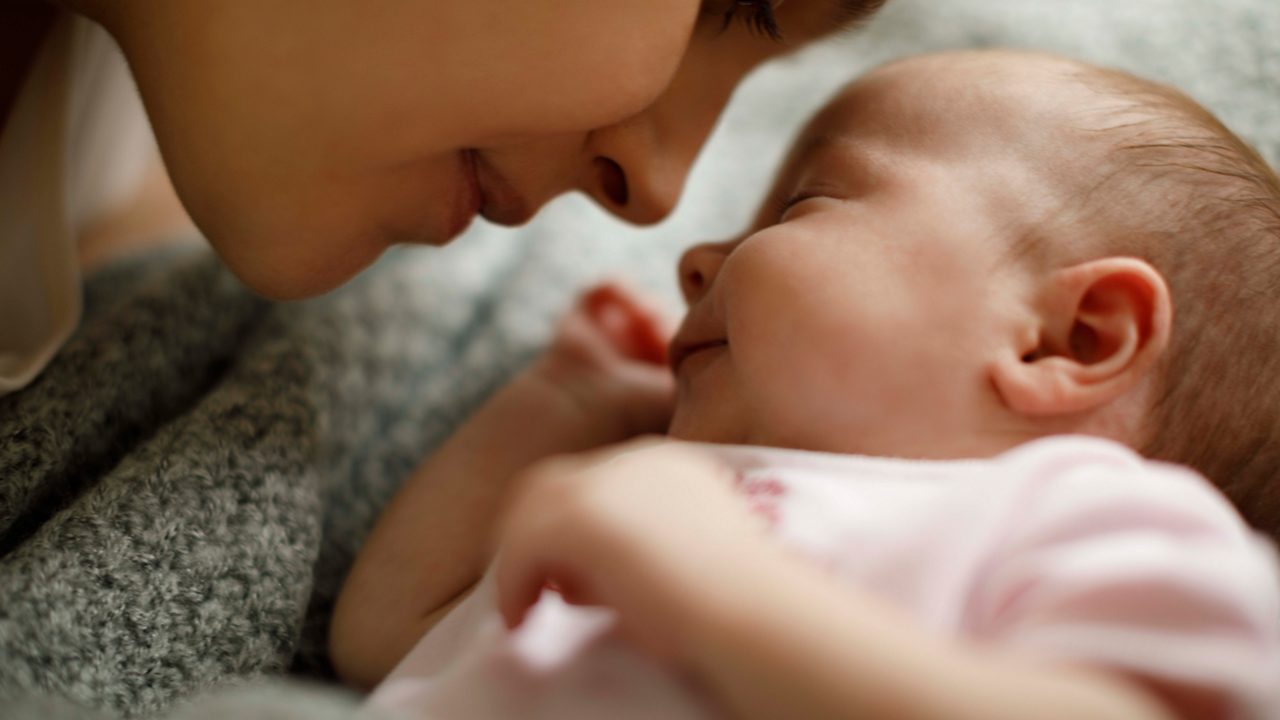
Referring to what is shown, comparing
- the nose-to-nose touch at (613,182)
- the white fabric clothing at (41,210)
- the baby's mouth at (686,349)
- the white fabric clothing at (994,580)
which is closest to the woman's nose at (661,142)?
the nose-to-nose touch at (613,182)

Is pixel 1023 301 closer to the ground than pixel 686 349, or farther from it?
farther from it

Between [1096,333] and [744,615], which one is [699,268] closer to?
[1096,333]

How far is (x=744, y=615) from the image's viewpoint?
0.51 metres

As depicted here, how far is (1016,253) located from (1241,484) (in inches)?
9.0

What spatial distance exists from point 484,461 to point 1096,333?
0.47 meters

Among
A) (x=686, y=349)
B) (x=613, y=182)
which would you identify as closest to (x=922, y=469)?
(x=686, y=349)

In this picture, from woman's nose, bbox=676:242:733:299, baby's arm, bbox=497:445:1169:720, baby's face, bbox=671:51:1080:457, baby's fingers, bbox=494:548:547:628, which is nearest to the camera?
baby's arm, bbox=497:445:1169:720

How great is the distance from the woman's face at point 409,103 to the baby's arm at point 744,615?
0.25m

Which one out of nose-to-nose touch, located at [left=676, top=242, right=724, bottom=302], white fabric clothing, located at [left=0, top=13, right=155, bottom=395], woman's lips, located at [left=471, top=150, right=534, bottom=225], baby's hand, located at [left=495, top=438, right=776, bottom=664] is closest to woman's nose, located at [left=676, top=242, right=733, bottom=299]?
nose-to-nose touch, located at [left=676, top=242, right=724, bottom=302]

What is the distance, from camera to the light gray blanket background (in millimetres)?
697

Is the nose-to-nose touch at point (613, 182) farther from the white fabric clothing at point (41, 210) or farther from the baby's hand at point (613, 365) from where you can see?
the white fabric clothing at point (41, 210)

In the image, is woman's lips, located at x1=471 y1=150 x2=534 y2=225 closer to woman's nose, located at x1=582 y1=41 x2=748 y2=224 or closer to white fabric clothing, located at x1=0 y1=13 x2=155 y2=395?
woman's nose, located at x1=582 y1=41 x2=748 y2=224

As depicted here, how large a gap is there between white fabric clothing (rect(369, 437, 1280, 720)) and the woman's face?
0.82ft

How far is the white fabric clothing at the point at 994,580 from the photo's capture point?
520mm
